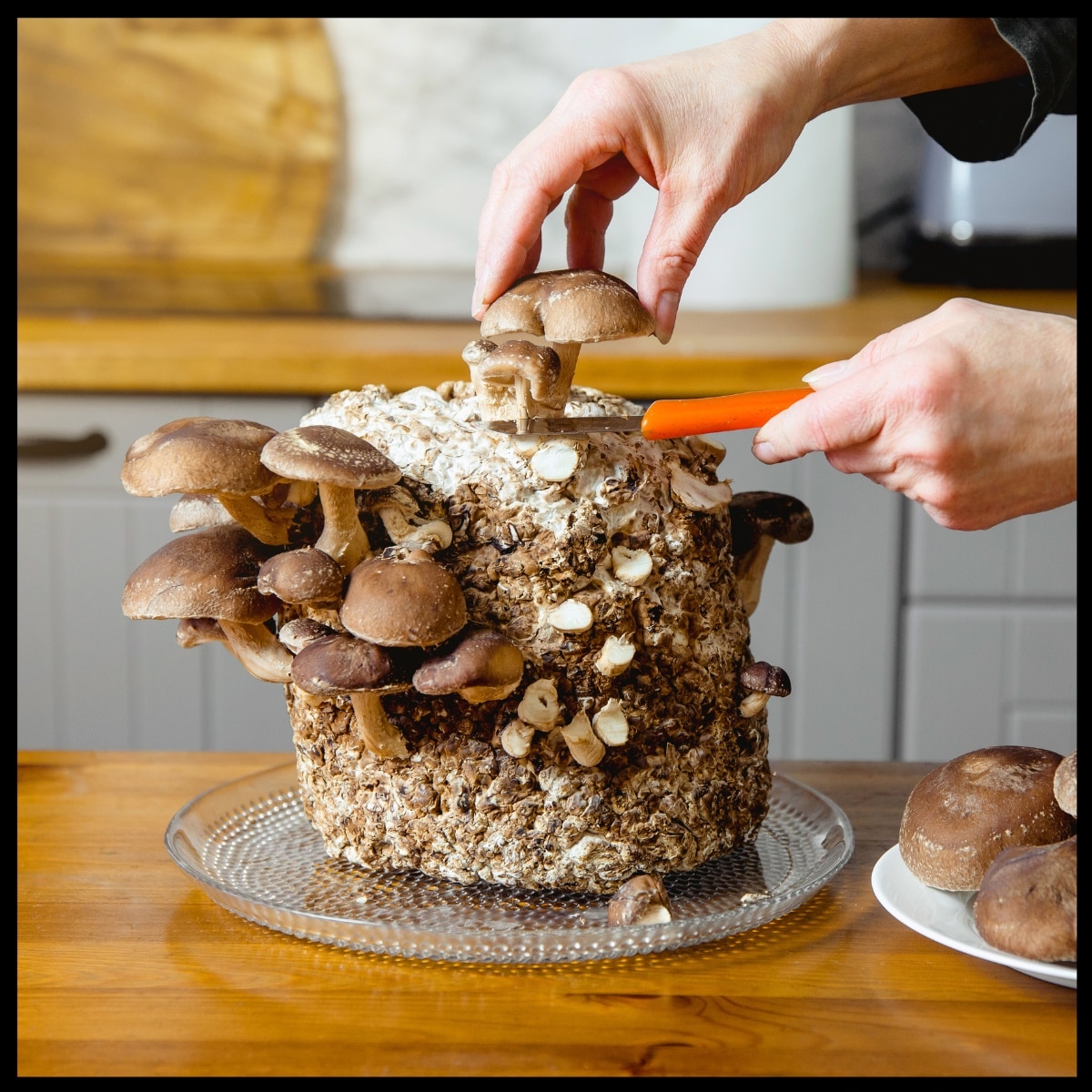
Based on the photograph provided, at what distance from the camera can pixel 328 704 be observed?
92 cm

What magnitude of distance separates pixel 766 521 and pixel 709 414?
17cm

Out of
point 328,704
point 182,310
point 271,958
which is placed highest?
point 182,310

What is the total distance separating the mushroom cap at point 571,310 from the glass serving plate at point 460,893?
39cm

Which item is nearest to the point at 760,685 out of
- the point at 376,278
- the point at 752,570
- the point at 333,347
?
the point at 752,570

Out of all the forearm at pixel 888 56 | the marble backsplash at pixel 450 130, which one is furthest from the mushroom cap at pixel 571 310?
the marble backsplash at pixel 450 130

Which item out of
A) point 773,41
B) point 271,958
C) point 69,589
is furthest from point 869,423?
point 69,589

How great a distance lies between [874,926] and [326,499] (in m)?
0.47

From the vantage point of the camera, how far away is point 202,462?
79 cm

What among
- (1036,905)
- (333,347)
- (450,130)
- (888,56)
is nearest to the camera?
(1036,905)

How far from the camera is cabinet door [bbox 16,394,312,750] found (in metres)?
1.98

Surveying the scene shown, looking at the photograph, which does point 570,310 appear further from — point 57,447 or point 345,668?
point 57,447

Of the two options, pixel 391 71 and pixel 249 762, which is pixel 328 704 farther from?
pixel 391 71

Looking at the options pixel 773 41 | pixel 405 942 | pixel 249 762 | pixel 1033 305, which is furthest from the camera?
pixel 1033 305

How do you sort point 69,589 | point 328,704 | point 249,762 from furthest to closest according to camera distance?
point 69,589, point 249,762, point 328,704
